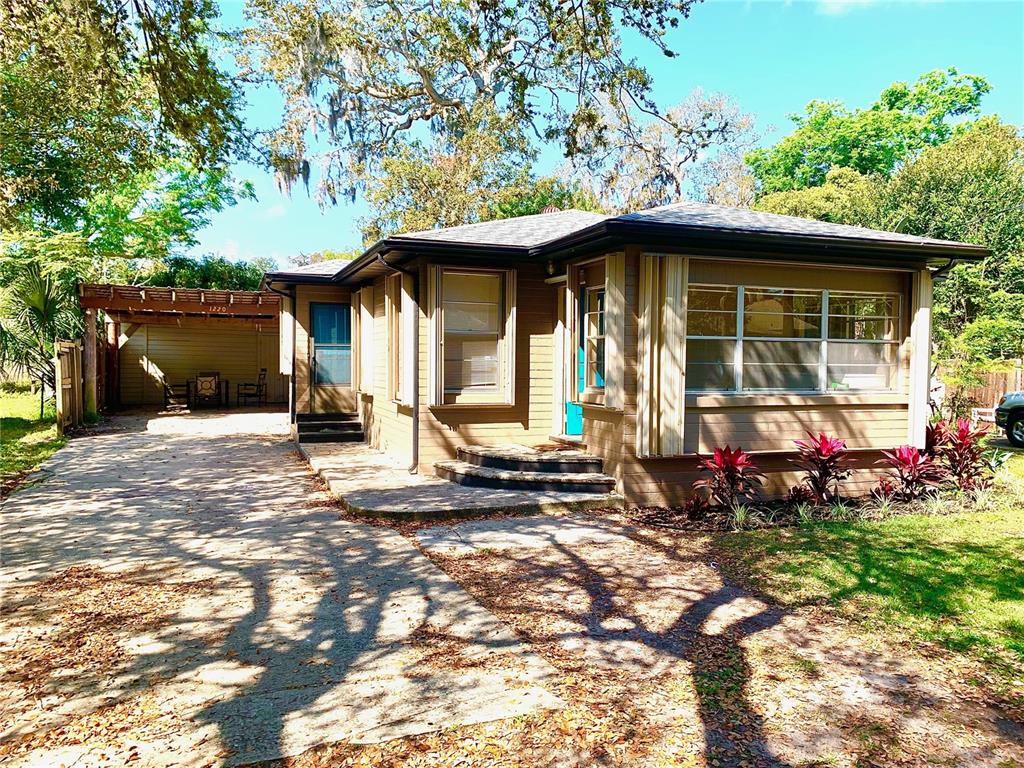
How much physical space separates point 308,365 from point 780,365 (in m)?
8.15

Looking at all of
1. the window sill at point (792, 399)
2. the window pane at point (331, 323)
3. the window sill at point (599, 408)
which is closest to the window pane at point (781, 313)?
the window sill at point (792, 399)

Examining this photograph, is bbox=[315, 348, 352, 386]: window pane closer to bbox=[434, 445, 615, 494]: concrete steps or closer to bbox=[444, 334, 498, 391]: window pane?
bbox=[444, 334, 498, 391]: window pane

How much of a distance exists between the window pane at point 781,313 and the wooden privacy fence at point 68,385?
11.6 meters

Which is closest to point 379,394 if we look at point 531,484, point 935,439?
point 531,484

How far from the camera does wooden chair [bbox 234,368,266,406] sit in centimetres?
1881

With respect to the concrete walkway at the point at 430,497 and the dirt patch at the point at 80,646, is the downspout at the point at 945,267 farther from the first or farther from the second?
the dirt patch at the point at 80,646

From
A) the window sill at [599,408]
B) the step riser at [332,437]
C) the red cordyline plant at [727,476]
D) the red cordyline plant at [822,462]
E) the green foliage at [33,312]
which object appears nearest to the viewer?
the red cordyline plant at [727,476]

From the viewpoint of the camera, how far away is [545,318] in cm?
884

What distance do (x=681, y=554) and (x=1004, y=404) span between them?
10956mm

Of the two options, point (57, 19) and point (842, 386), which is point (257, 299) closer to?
point (57, 19)

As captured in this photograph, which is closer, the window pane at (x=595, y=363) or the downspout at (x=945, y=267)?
the window pane at (x=595, y=363)

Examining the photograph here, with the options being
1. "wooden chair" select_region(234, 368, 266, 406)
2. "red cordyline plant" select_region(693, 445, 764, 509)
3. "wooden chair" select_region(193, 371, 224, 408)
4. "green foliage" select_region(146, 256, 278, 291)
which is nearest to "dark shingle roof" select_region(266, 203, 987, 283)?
"red cordyline plant" select_region(693, 445, 764, 509)

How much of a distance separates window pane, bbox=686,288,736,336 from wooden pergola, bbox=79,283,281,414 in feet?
35.1

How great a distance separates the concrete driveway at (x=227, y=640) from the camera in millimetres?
2791
